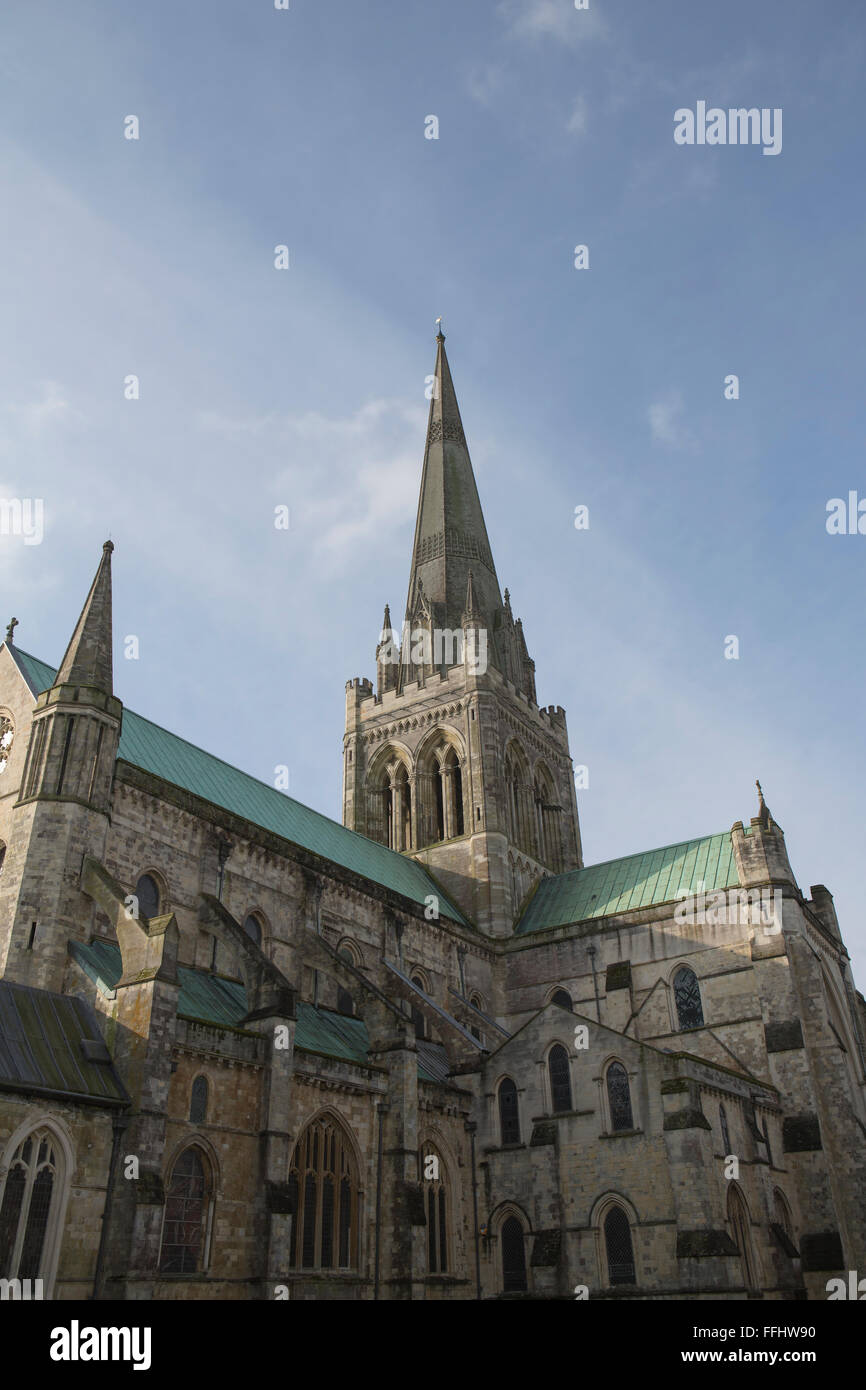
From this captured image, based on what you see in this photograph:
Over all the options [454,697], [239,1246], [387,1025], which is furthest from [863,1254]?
[454,697]

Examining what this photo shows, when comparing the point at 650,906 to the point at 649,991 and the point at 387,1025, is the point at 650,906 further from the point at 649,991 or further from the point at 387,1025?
the point at 387,1025

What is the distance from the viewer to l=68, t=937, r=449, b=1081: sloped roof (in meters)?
21.0

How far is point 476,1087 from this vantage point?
2820cm

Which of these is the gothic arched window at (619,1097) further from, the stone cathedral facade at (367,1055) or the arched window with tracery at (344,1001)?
the arched window with tracery at (344,1001)

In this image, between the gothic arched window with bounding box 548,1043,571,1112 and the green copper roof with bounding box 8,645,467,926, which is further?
the green copper roof with bounding box 8,645,467,926

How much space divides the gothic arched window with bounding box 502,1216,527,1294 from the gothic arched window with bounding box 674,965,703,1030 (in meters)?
9.71

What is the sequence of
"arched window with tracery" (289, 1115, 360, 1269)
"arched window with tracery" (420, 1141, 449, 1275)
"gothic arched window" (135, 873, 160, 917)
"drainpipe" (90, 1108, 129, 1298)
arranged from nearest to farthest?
"drainpipe" (90, 1108, 129, 1298)
"arched window with tracery" (289, 1115, 360, 1269)
"gothic arched window" (135, 873, 160, 917)
"arched window with tracery" (420, 1141, 449, 1275)

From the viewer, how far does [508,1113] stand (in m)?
27.6

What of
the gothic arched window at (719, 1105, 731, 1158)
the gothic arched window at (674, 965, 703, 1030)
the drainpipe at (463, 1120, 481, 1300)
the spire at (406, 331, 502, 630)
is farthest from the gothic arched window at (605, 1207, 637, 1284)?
the spire at (406, 331, 502, 630)

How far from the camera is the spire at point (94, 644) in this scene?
24047 millimetres

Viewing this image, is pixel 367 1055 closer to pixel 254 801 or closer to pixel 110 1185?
pixel 110 1185

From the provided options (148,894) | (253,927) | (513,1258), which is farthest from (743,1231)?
(148,894)

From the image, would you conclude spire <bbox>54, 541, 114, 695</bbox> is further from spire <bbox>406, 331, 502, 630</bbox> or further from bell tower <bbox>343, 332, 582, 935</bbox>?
spire <bbox>406, 331, 502, 630</bbox>
